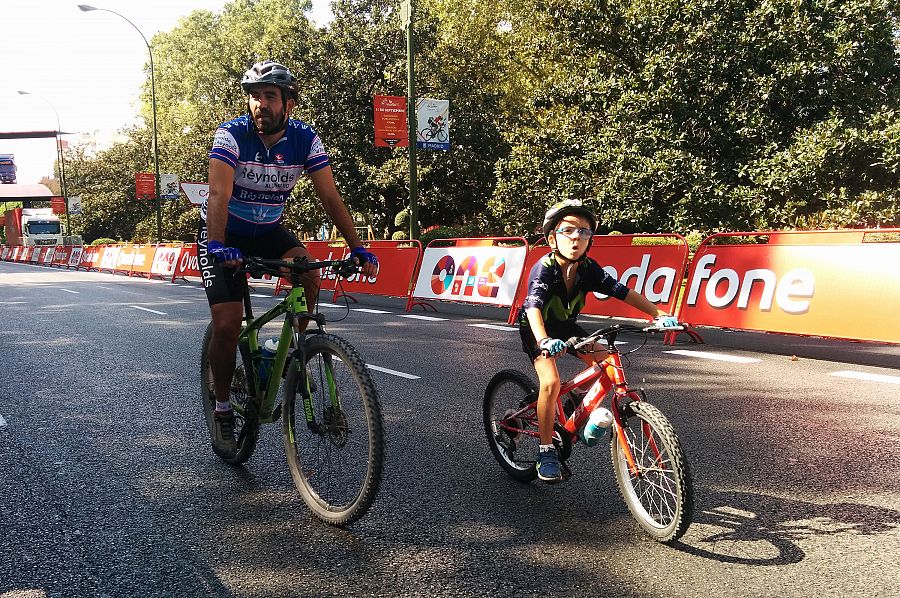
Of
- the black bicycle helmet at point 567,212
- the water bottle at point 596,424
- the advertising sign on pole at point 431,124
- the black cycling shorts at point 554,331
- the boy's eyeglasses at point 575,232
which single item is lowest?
the water bottle at point 596,424

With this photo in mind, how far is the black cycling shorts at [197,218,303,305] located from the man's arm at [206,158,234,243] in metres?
0.16

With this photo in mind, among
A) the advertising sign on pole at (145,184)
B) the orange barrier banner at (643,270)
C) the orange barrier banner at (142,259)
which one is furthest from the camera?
the advertising sign on pole at (145,184)

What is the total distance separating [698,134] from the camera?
21234mm

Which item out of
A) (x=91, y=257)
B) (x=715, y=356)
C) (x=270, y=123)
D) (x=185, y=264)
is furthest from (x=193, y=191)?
(x=270, y=123)

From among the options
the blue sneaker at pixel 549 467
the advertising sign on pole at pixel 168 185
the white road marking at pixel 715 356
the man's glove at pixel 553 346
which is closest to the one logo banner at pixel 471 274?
the white road marking at pixel 715 356

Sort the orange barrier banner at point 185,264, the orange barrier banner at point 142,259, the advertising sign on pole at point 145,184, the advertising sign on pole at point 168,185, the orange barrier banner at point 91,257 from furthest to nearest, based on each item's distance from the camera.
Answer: the advertising sign on pole at point 145,184, the orange barrier banner at point 91,257, the advertising sign on pole at point 168,185, the orange barrier banner at point 142,259, the orange barrier banner at point 185,264

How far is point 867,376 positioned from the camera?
7.93m

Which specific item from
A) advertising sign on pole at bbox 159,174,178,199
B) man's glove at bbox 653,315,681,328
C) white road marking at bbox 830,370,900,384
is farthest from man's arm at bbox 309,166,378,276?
advertising sign on pole at bbox 159,174,178,199

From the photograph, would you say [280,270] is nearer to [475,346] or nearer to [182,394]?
[182,394]

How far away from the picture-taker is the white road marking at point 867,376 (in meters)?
7.67

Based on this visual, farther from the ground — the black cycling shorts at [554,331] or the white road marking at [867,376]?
the black cycling shorts at [554,331]

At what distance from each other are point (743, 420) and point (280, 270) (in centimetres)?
369

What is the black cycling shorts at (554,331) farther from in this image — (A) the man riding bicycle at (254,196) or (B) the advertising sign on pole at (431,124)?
(B) the advertising sign on pole at (431,124)

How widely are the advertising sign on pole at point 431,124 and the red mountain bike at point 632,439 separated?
16661mm
